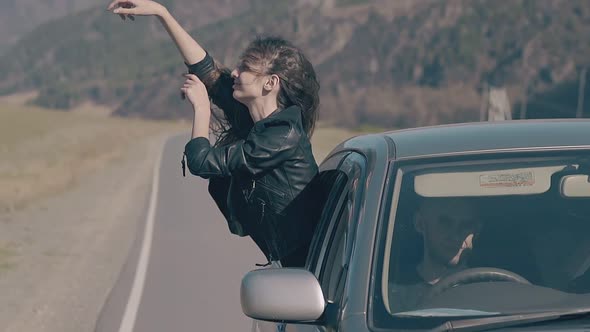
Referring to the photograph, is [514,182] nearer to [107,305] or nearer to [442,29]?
[107,305]

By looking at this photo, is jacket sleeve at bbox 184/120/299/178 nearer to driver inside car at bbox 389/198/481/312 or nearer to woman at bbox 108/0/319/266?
woman at bbox 108/0/319/266

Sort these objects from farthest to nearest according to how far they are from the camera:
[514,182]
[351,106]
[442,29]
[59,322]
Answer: [442,29], [351,106], [59,322], [514,182]

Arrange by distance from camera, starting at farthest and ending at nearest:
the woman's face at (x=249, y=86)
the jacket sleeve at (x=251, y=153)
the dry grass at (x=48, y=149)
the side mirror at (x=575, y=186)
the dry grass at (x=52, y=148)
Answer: the dry grass at (x=52, y=148), the dry grass at (x=48, y=149), the woman's face at (x=249, y=86), the jacket sleeve at (x=251, y=153), the side mirror at (x=575, y=186)

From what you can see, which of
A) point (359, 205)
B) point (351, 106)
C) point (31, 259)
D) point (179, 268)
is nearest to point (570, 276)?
point (359, 205)

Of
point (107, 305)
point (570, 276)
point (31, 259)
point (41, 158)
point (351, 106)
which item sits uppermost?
point (570, 276)

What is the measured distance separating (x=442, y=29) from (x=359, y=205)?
11975cm

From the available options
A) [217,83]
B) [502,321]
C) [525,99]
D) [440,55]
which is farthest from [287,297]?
[440,55]

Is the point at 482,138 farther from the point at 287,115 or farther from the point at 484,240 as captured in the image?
the point at 287,115

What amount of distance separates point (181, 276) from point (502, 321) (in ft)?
30.5

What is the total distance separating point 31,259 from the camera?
52.2ft

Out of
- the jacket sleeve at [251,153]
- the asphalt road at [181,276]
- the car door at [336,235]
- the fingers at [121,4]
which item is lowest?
the asphalt road at [181,276]

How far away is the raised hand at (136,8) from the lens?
5.73 metres

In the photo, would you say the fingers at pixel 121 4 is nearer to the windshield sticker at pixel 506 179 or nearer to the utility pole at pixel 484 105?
the windshield sticker at pixel 506 179

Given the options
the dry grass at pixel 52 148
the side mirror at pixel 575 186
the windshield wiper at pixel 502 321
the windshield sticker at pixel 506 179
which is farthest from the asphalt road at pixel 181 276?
the dry grass at pixel 52 148
